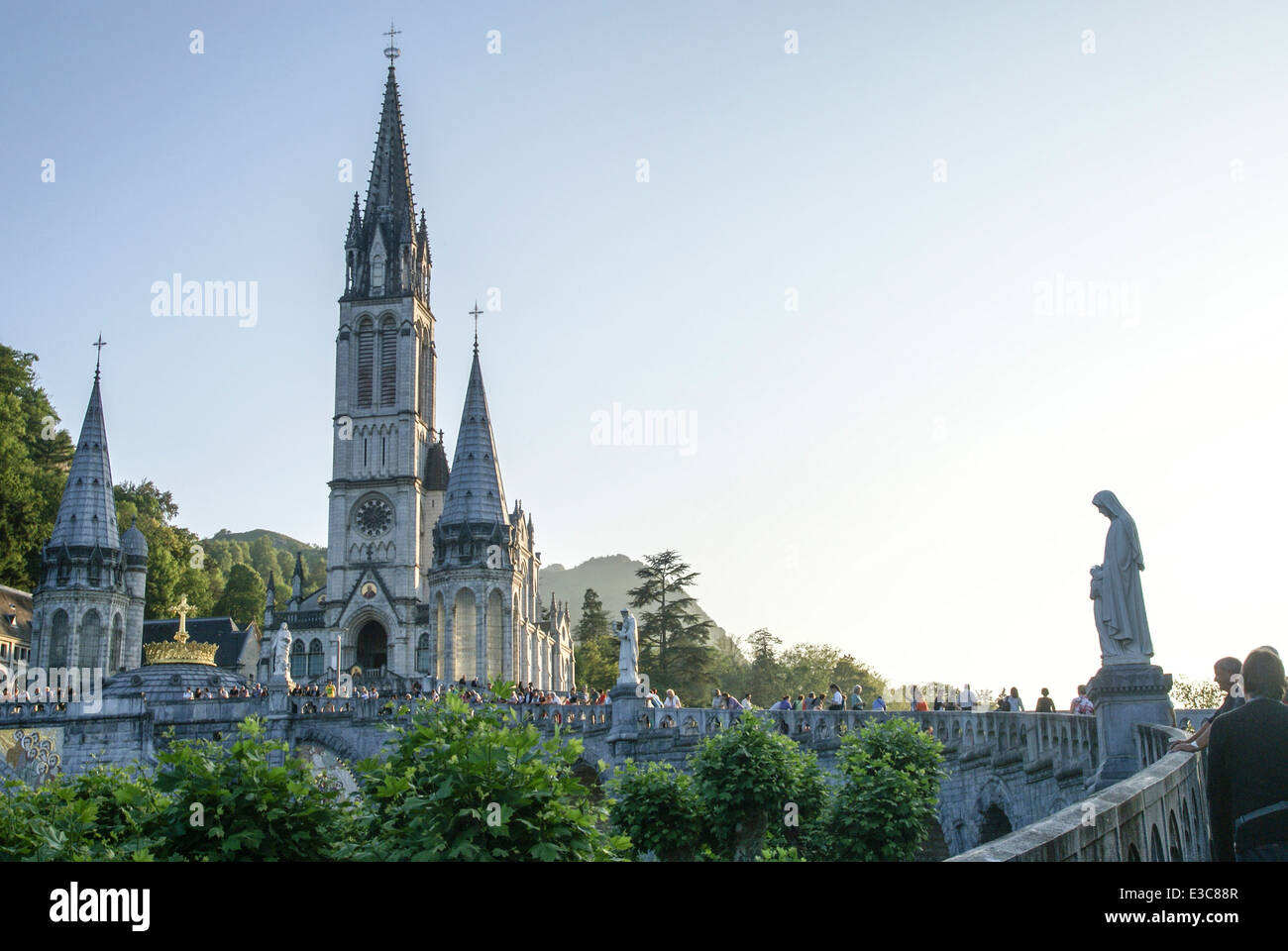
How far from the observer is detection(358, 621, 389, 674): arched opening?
228 ft

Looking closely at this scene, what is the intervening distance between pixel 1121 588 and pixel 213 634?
240ft

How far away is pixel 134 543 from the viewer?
200ft

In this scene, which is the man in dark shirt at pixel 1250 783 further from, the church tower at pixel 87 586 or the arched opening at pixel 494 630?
the church tower at pixel 87 586

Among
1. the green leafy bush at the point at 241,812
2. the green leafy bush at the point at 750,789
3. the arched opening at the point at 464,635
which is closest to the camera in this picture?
the green leafy bush at the point at 241,812

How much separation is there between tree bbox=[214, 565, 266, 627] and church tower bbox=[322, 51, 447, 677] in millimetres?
23665

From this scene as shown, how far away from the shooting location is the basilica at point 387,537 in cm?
5488

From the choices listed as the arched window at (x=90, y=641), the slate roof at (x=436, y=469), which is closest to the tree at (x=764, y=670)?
the slate roof at (x=436, y=469)

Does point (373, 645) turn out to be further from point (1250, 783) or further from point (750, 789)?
point (1250, 783)

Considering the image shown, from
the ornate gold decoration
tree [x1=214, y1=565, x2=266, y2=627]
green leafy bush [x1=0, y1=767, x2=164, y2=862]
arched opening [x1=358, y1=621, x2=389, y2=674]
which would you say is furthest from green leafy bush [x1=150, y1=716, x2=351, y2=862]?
tree [x1=214, y1=565, x2=266, y2=627]

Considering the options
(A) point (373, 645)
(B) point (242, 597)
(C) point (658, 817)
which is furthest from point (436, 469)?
(C) point (658, 817)

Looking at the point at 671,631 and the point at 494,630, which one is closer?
the point at 494,630

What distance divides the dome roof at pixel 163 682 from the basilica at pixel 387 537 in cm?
954
